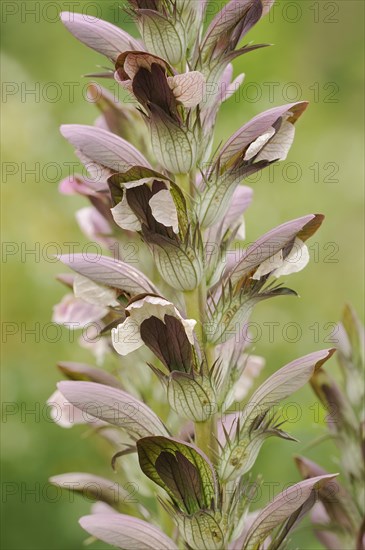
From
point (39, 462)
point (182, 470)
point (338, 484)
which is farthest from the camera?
point (39, 462)

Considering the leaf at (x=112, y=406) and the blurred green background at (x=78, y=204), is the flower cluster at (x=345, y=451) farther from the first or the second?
the blurred green background at (x=78, y=204)

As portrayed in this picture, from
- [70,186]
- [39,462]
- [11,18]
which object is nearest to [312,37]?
[11,18]

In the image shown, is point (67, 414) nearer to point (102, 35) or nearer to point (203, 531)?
point (203, 531)

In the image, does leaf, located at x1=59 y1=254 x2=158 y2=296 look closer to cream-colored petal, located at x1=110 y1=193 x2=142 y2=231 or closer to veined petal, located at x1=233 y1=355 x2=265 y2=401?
cream-colored petal, located at x1=110 y1=193 x2=142 y2=231

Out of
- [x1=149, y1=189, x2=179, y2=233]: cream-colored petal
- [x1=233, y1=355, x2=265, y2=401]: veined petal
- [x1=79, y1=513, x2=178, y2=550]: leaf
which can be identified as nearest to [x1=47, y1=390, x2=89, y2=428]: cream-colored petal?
[x1=233, y1=355, x2=265, y2=401]: veined petal

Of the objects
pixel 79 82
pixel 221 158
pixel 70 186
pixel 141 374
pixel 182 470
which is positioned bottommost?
pixel 182 470

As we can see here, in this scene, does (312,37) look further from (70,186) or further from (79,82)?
(70,186)

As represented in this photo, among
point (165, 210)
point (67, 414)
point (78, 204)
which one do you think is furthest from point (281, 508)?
point (78, 204)
